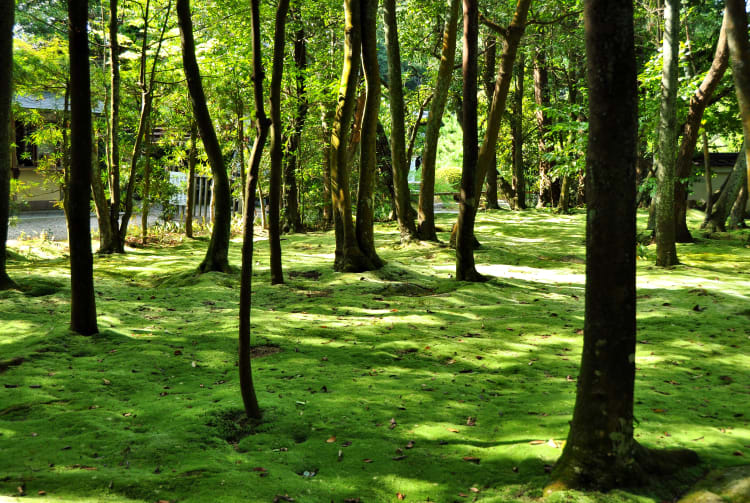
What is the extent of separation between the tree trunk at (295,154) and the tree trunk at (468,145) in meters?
8.77

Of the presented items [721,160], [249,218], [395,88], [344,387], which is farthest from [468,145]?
[721,160]

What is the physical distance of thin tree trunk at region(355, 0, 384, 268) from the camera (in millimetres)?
10312

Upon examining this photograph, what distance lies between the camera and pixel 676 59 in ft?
36.1

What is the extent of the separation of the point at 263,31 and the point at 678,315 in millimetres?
14372

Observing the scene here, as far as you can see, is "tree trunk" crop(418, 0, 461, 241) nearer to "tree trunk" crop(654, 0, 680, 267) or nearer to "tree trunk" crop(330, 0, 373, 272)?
"tree trunk" crop(330, 0, 373, 272)

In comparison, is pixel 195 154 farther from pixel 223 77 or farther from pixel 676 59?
pixel 676 59

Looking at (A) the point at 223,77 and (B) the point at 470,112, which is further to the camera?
(A) the point at 223,77

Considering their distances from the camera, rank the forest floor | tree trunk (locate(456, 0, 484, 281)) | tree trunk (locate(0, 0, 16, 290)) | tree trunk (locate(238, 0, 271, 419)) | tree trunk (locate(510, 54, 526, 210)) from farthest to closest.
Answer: tree trunk (locate(510, 54, 526, 210)) → tree trunk (locate(456, 0, 484, 281)) → tree trunk (locate(0, 0, 16, 290)) → tree trunk (locate(238, 0, 271, 419)) → the forest floor

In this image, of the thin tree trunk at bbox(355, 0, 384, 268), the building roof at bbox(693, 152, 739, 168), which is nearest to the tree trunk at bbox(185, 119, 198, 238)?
the thin tree trunk at bbox(355, 0, 384, 268)

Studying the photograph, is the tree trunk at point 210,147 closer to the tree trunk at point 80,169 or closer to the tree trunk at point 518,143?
the tree trunk at point 80,169

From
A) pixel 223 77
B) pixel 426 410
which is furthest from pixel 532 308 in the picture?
pixel 223 77

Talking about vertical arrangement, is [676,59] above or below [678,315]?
above

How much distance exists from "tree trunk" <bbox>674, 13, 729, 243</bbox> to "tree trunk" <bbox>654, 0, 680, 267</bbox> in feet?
4.22

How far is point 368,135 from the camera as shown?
35.8ft
